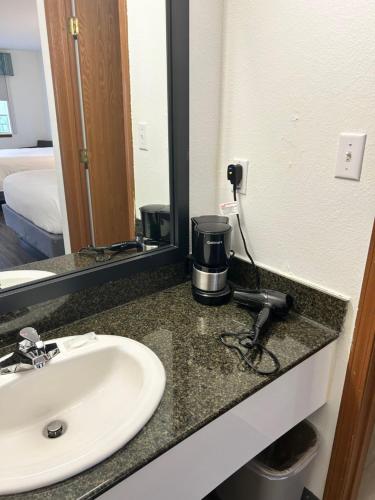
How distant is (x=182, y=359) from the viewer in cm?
96

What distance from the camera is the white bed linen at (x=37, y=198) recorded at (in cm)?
108

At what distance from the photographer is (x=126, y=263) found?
118cm

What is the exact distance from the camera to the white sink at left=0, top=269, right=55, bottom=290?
1.00 m

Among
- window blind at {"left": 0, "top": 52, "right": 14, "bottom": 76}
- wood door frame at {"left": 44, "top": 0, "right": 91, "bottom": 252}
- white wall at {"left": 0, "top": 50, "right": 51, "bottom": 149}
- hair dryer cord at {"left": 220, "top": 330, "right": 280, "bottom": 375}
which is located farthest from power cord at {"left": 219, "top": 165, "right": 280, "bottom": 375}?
window blind at {"left": 0, "top": 52, "right": 14, "bottom": 76}

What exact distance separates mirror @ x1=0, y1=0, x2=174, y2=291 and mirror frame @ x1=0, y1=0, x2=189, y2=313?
21 millimetres

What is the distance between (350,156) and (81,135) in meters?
0.74

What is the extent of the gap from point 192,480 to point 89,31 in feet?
3.87

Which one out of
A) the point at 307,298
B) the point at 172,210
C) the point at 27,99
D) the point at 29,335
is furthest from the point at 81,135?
the point at 307,298

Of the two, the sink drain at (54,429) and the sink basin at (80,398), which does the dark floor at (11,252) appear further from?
the sink drain at (54,429)

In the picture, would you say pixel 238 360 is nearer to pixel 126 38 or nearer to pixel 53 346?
pixel 53 346

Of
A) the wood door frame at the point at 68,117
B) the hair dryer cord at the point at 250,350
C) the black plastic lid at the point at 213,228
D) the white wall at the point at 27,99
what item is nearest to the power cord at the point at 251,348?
the hair dryer cord at the point at 250,350

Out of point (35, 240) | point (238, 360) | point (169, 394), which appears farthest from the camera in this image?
point (35, 240)

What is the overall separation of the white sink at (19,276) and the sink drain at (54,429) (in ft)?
1.20

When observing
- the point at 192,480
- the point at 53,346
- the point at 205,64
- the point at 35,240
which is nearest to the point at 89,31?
the point at 205,64
